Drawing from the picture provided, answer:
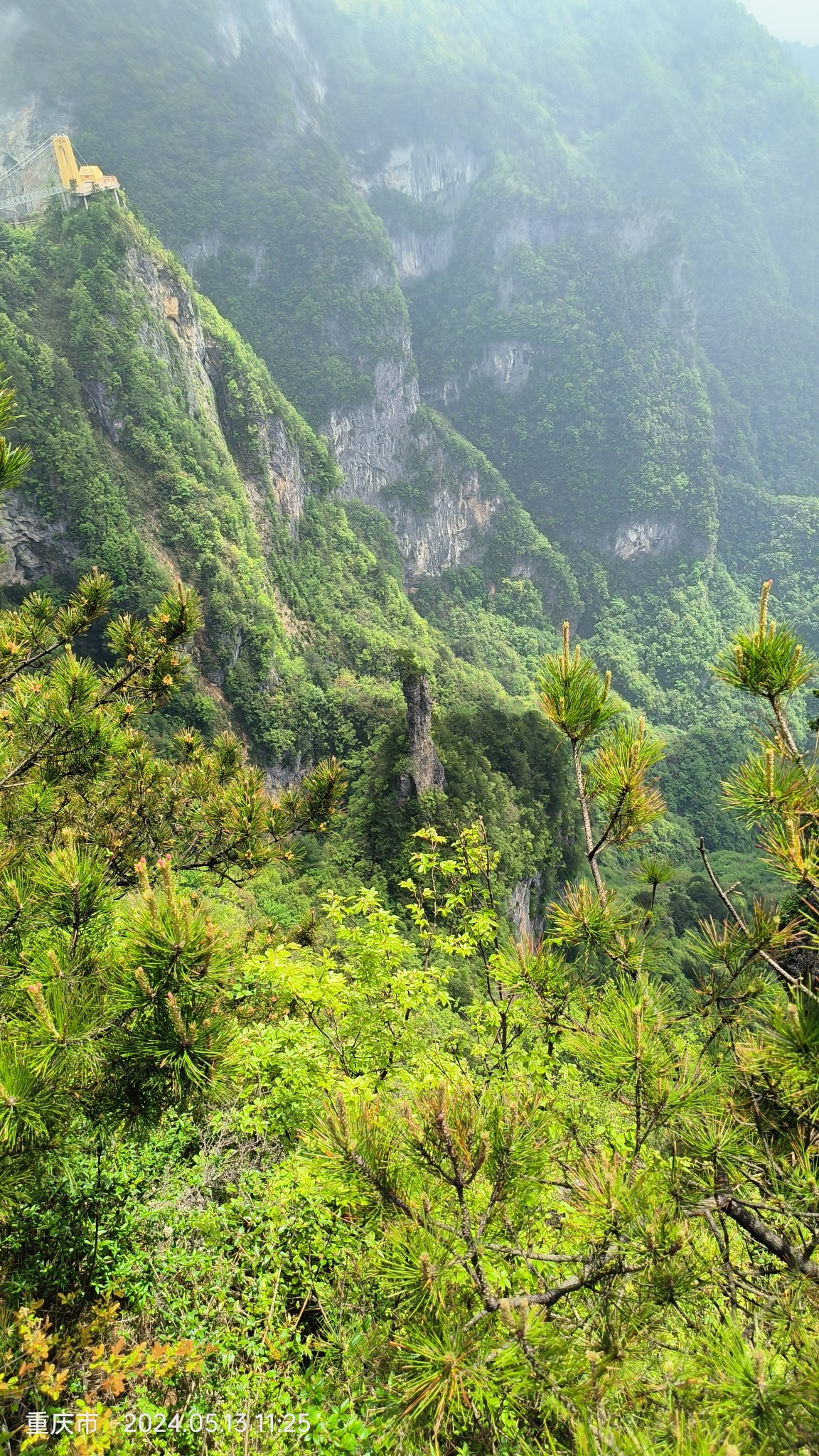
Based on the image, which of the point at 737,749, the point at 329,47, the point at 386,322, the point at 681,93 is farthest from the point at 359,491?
the point at 681,93

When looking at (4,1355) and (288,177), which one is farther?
(288,177)

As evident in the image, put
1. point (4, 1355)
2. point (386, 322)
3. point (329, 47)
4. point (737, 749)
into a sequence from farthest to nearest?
point (329, 47)
point (386, 322)
point (737, 749)
point (4, 1355)

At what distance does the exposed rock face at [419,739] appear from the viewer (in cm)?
2242

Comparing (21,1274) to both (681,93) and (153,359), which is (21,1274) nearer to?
(153,359)

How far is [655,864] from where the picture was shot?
273 cm

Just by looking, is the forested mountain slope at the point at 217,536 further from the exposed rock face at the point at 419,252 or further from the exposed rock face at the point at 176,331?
the exposed rock face at the point at 419,252

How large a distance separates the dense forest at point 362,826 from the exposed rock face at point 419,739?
14 centimetres

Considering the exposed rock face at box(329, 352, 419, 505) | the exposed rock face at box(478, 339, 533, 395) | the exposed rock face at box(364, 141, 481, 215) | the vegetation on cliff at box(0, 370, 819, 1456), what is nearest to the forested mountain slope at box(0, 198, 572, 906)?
the vegetation on cliff at box(0, 370, 819, 1456)

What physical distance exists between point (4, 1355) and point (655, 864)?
268 centimetres

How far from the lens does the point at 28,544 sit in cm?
2742

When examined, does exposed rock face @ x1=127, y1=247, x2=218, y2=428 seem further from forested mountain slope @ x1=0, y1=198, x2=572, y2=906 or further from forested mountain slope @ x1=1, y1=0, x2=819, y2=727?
forested mountain slope @ x1=1, y1=0, x2=819, y2=727

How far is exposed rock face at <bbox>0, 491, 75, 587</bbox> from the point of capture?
85.4 ft

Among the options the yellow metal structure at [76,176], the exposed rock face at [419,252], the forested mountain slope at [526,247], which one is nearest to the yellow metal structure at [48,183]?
the yellow metal structure at [76,176]

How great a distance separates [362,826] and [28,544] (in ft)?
58.6
